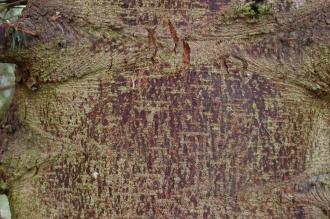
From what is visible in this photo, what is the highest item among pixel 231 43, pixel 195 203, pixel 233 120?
pixel 231 43

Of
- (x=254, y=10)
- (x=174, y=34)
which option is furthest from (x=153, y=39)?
(x=254, y=10)

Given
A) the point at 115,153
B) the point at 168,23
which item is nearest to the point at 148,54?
the point at 168,23

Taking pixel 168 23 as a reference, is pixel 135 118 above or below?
below

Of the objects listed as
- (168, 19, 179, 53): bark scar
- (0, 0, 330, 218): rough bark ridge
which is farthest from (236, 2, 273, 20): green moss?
(168, 19, 179, 53): bark scar

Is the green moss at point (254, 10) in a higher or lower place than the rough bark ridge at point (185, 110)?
higher

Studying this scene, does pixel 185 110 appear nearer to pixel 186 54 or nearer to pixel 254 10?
pixel 186 54

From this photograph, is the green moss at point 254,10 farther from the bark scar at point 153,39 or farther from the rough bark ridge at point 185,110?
the bark scar at point 153,39

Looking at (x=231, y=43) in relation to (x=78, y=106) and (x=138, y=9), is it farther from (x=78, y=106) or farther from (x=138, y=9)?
(x=78, y=106)

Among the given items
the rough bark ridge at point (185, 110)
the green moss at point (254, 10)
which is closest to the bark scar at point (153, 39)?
the rough bark ridge at point (185, 110)
